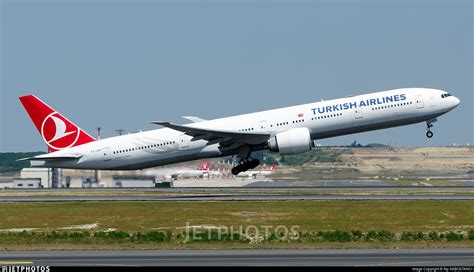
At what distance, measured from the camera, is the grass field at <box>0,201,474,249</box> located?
3838 centimetres

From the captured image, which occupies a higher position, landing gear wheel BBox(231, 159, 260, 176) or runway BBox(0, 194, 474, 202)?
landing gear wheel BBox(231, 159, 260, 176)

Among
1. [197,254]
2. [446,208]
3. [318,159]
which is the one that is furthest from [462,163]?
[197,254]

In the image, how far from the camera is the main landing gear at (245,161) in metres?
62.2

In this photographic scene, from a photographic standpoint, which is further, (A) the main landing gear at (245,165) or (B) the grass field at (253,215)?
(A) the main landing gear at (245,165)

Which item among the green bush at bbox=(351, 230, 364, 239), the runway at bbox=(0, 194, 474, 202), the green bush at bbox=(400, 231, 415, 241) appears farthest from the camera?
the runway at bbox=(0, 194, 474, 202)

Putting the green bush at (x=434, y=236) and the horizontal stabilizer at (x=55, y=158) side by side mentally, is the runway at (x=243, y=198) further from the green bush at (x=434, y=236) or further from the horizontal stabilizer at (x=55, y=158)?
the green bush at (x=434, y=236)

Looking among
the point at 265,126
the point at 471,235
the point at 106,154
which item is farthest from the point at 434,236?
the point at 106,154

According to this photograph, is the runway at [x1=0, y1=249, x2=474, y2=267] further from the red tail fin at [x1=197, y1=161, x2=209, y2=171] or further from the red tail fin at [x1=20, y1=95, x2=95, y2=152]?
the red tail fin at [x1=197, y1=161, x2=209, y2=171]

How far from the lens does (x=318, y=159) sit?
129m

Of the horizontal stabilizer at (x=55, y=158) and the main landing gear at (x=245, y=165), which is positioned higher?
the horizontal stabilizer at (x=55, y=158)

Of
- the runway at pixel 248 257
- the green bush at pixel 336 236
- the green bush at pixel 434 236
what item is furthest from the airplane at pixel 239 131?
the runway at pixel 248 257

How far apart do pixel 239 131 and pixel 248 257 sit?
30.9 metres

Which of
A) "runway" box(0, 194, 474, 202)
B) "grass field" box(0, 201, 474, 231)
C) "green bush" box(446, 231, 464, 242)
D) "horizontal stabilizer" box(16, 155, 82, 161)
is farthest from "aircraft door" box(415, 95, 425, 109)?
"horizontal stabilizer" box(16, 155, 82, 161)

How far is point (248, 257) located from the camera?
3083cm
